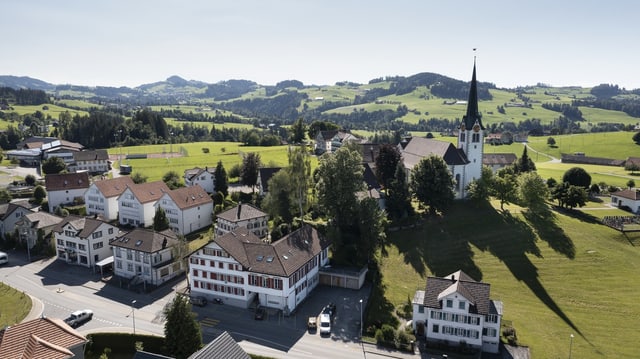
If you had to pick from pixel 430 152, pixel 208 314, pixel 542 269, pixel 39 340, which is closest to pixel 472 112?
pixel 430 152

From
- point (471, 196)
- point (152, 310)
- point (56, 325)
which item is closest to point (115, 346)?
point (152, 310)

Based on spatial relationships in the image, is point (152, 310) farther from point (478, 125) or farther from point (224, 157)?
point (224, 157)

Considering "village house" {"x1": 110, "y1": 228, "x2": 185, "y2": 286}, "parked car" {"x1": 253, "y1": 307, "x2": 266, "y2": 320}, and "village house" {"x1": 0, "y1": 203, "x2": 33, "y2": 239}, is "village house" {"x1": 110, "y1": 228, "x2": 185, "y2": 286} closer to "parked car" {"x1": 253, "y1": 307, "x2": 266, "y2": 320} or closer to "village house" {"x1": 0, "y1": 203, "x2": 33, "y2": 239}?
"parked car" {"x1": 253, "y1": 307, "x2": 266, "y2": 320}

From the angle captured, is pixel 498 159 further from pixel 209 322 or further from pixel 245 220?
pixel 209 322

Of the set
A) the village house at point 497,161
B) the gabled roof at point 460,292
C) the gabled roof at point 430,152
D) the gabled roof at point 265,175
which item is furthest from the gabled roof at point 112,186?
the village house at point 497,161

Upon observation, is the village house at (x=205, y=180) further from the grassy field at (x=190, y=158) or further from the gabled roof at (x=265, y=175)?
the grassy field at (x=190, y=158)

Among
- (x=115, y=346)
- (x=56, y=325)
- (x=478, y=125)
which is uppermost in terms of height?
(x=478, y=125)
